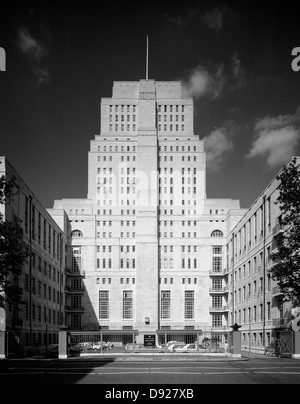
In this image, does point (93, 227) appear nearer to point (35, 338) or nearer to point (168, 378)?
point (35, 338)

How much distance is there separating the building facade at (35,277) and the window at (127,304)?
14.8m

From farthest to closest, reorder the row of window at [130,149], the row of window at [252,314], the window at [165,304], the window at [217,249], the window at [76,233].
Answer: the row of window at [130,149], the window at [76,233], the window at [165,304], the window at [217,249], the row of window at [252,314]

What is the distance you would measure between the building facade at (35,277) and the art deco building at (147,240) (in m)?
10.5

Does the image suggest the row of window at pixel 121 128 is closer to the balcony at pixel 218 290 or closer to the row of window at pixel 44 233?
the row of window at pixel 44 233

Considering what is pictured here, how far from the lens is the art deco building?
104 m

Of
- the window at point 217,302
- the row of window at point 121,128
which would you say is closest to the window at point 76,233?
the row of window at point 121,128

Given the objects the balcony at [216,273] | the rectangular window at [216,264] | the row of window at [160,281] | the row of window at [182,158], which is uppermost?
the row of window at [182,158]

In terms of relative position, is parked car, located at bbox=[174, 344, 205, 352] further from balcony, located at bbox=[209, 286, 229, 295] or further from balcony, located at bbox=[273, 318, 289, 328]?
balcony, located at bbox=[209, 286, 229, 295]

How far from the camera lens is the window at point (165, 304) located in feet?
344

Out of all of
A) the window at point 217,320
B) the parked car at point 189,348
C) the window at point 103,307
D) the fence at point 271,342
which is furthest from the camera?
the window at point 103,307

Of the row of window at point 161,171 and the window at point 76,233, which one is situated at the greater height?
the row of window at point 161,171

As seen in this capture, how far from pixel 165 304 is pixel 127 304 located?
751 cm

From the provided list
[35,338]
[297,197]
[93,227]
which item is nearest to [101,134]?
[93,227]

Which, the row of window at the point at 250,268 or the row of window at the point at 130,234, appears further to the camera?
the row of window at the point at 130,234
